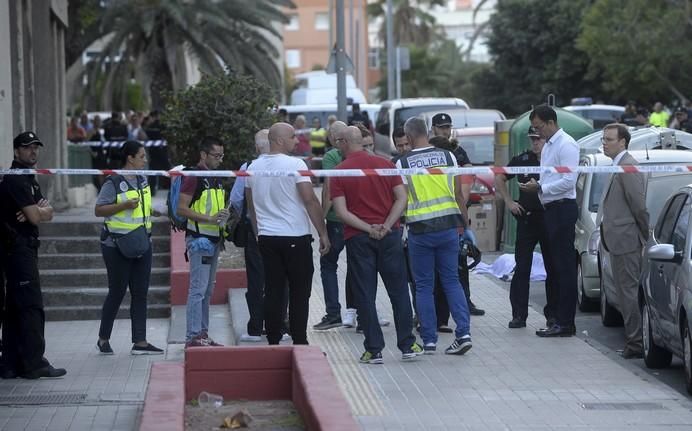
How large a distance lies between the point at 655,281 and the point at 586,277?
10.9 feet

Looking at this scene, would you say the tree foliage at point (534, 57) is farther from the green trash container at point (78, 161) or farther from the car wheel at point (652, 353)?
the car wheel at point (652, 353)

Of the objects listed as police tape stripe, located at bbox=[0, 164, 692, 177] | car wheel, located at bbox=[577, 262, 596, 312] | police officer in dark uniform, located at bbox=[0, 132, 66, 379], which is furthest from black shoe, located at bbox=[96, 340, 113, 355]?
car wheel, located at bbox=[577, 262, 596, 312]

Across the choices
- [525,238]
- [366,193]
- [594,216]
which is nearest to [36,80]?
[594,216]

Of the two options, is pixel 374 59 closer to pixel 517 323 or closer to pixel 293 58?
pixel 293 58

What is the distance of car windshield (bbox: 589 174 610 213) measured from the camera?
47.8ft

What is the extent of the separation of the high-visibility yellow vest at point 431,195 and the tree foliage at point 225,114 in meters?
7.67

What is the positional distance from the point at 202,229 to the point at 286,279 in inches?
39.8

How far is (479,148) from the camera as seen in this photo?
22.8m

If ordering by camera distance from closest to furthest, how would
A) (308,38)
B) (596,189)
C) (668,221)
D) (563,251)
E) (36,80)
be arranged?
(668,221) < (563,251) < (596,189) < (36,80) < (308,38)

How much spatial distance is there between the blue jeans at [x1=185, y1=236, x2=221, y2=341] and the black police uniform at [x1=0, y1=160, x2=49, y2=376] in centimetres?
133

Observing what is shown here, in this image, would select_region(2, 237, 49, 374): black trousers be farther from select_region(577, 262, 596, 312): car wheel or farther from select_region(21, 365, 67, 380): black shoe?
select_region(577, 262, 596, 312): car wheel

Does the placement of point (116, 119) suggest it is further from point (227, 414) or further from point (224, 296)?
point (227, 414)

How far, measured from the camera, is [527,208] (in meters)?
12.2

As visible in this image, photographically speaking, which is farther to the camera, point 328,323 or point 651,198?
point 651,198
